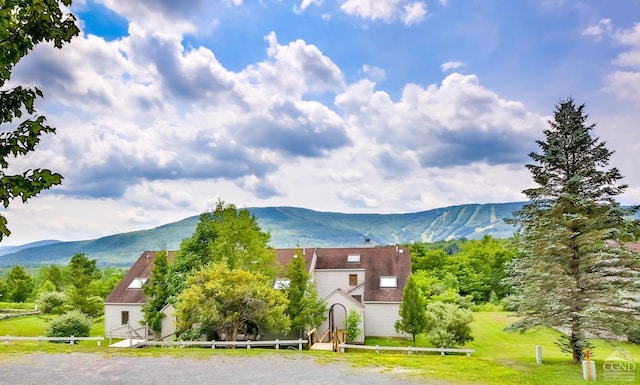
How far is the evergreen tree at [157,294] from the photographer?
3177 centimetres


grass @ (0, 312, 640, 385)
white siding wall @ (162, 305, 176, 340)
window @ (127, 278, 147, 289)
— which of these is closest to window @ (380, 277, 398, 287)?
grass @ (0, 312, 640, 385)

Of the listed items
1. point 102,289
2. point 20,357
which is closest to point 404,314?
point 20,357

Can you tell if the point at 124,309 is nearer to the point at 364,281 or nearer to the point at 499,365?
the point at 364,281

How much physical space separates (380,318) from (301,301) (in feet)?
27.5

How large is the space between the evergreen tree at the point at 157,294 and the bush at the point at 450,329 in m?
19.2

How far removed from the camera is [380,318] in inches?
1356

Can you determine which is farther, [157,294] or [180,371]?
[157,294]

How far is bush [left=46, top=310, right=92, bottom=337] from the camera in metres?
29.5

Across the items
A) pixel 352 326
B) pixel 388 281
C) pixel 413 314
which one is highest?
pixel 388 281

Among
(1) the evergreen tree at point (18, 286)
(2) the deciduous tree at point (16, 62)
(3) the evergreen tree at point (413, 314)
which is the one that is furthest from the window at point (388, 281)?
(1) the evergreen tree at point (18, 286)

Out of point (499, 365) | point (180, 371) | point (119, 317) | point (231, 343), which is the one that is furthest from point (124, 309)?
point (499, 365)

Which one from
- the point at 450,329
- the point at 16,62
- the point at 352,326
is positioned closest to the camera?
the point at 16,62

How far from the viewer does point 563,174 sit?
20.6 meters

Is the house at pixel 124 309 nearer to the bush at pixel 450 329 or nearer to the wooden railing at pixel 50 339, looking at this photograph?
the wooden railing at pixel 50 339
